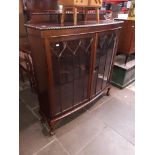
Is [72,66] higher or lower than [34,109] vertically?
higher

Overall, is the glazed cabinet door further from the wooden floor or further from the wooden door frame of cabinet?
the wooden floor

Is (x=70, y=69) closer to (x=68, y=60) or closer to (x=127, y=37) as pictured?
(x=68, y=60)

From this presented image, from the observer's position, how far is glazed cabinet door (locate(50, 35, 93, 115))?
1225 millimetres

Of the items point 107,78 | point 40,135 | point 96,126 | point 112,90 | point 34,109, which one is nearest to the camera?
point 40,135

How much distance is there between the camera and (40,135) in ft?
5.11

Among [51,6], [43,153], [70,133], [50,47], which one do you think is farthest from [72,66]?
[51,6]

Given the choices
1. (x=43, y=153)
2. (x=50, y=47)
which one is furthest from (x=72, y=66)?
(x=43, y=153)

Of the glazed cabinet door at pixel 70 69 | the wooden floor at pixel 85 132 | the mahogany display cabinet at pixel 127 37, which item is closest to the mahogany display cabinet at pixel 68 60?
the glazed cabinet door at pixel 70 69

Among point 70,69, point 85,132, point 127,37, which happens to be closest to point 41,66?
point 70,69
